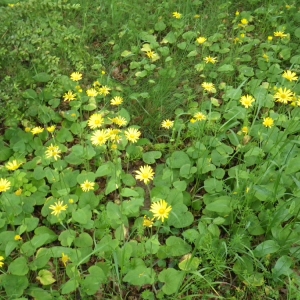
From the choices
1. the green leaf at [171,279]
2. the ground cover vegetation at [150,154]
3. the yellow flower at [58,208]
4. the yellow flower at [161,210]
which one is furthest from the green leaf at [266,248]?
the yellow flower at [58,208]

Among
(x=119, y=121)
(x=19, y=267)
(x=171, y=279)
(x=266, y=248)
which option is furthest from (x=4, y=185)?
(x=266, y=248)

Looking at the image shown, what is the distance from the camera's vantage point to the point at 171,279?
80.7 inches

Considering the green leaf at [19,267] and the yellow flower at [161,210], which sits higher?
the yellow flower at [161,210]

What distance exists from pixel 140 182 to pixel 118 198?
202 mm

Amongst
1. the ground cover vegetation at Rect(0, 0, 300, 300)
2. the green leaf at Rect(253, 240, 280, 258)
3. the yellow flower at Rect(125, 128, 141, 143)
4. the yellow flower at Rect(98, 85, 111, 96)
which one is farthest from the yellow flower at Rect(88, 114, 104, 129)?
the green leaf at Rect(253, 240, 280, 258)

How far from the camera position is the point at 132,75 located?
333 centimetres

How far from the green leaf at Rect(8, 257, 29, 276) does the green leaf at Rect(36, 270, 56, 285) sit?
82 millimetres

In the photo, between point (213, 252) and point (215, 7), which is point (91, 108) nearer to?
point (213, 252)

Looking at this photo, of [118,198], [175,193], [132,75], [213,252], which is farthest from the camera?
[132,75]

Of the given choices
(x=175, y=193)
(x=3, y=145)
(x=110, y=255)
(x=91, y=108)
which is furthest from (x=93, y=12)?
(x=110, y=255)

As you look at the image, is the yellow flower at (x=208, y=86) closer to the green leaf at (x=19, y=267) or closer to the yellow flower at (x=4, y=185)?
the yellow flower at (x=4, y=185)

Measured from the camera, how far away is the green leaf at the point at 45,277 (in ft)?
6.84

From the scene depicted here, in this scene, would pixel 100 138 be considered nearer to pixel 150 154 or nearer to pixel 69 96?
pixel 150 154

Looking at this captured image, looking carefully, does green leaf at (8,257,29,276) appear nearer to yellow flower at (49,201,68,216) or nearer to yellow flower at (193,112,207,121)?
yellow flower at (49,201,68,216)
